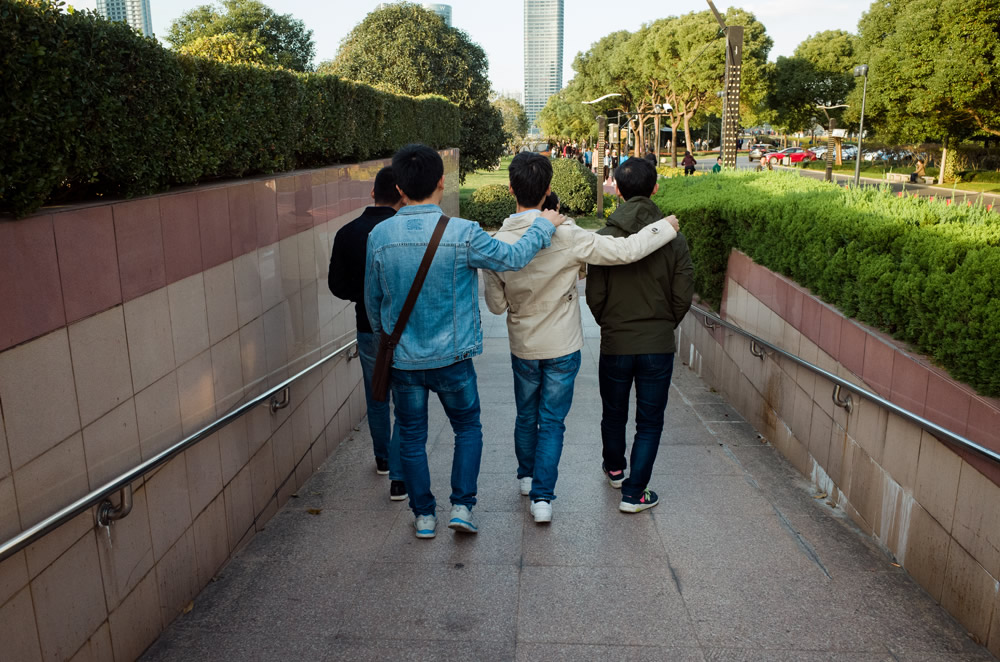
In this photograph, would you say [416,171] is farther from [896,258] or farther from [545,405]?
[896,258]

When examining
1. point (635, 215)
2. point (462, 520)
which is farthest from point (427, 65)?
point (462, 520)

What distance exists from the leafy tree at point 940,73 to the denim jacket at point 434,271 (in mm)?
31669

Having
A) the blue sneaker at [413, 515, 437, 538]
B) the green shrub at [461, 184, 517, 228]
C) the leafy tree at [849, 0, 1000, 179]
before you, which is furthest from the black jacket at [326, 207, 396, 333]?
the leafy tree at [849, 0, 1000, 179]

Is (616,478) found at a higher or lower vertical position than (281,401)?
lower

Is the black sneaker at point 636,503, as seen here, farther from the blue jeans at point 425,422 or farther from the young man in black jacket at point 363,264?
the young man in black jacket at point 363,264

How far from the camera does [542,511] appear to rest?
13.7 feet

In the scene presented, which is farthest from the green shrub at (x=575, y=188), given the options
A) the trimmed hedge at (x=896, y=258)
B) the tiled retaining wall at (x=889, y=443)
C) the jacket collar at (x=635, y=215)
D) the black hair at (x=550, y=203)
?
the black hair at (x=550, y=203)

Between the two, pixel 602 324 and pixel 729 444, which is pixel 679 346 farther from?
pixel 602 324

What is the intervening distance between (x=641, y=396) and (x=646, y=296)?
20.7 inches

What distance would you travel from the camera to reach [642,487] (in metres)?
4.38

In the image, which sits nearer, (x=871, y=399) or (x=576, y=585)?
(x=576, y=585)

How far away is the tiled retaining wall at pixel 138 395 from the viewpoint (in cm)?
250

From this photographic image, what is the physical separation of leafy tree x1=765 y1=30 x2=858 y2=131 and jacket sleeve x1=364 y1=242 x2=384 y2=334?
56594 millimetres

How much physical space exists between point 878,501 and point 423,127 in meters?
10.1
